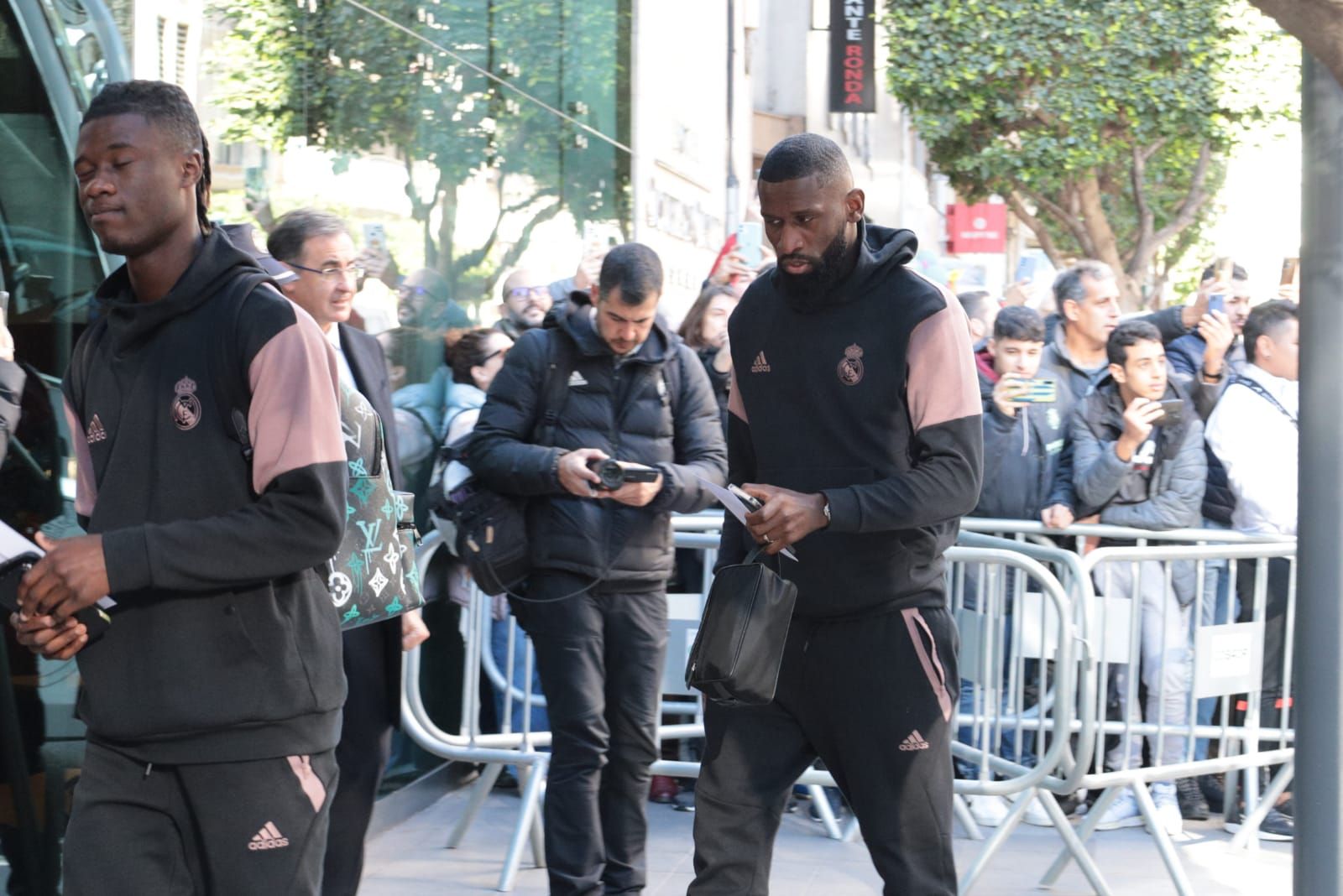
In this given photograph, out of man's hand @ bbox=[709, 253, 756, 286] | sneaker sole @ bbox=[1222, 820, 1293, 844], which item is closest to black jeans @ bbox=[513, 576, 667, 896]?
sneaker sole @ bbox=[1222, 820, 1293, 844]

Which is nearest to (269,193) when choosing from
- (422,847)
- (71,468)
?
(71,468)

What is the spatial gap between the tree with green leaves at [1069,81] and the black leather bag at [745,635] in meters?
23.4

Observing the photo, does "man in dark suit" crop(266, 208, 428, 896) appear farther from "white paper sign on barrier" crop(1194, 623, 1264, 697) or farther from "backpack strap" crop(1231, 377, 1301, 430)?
"backpack strap" crop(1231, 377, 1301, 430)

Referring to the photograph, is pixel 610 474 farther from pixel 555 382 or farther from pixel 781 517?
pixel 781 517

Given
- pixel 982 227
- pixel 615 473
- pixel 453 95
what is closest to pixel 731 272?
pixel 453 95

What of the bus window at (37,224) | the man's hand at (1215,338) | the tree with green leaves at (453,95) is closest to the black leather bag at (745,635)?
the bus window at (37,224)

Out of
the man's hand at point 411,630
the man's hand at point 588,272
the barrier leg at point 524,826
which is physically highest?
the man's hand at point 588,272

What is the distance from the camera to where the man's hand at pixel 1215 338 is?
8.52 meters

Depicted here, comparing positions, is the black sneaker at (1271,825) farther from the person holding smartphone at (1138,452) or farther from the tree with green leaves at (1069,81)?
the tree with green leaves at (1069,81)

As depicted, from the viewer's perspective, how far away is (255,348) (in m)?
3.02

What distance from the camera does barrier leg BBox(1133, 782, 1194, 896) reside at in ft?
20.4

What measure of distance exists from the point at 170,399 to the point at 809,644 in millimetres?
1526

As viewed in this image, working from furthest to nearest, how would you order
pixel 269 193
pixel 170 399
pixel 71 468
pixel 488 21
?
pixel 488 21, pixel 269 193, pixel 71 468, pixel 170 399

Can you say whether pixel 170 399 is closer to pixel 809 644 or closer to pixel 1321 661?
pixel 809 644
